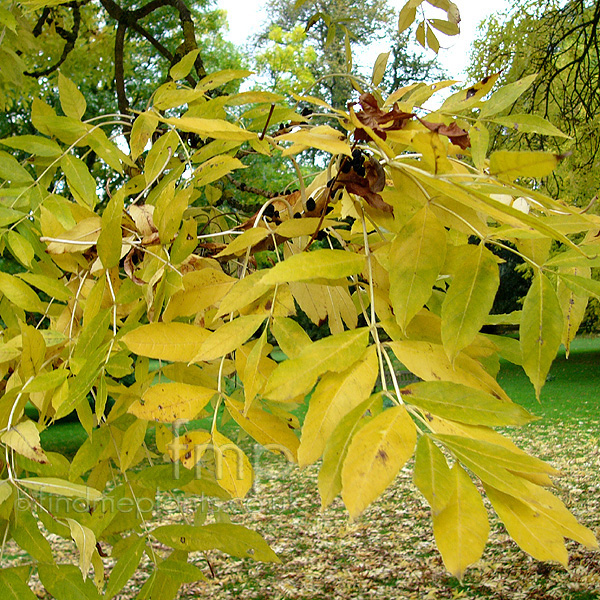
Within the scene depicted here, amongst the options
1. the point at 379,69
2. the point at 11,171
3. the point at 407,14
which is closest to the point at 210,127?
the point at 379,69

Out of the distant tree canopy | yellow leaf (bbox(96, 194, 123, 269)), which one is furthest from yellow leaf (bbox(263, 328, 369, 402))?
the distant tree canopy

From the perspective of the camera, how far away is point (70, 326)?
25.5 inches

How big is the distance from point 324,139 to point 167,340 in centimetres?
20

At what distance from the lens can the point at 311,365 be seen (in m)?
0.40

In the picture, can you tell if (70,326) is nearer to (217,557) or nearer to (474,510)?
(474,510)

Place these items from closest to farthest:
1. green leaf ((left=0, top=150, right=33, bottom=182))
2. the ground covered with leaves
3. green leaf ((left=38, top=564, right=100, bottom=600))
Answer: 1. green leaf ((left=38, top=564, right=100, bottom=600))
2. green leaf ((left=0, top=150, right=33, bottom=182))
3. the ground covered with leaves

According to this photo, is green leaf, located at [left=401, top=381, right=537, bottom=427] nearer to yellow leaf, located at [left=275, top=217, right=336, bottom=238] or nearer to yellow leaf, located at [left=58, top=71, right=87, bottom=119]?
yellow leaf, located at [left=275, top=217, right=336, bottom=238]

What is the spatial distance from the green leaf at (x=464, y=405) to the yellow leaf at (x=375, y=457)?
0.04m

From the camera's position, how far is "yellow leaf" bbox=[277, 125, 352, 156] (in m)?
0.41

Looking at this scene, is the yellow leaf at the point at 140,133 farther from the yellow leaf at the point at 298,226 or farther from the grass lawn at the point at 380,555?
the grass lawn at the point at 380,555

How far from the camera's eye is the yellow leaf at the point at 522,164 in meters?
0.34

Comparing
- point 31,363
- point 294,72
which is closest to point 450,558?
point 31,363

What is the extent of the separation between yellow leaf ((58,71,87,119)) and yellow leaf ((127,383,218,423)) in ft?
1.70

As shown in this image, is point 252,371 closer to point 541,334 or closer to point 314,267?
point 314,267
